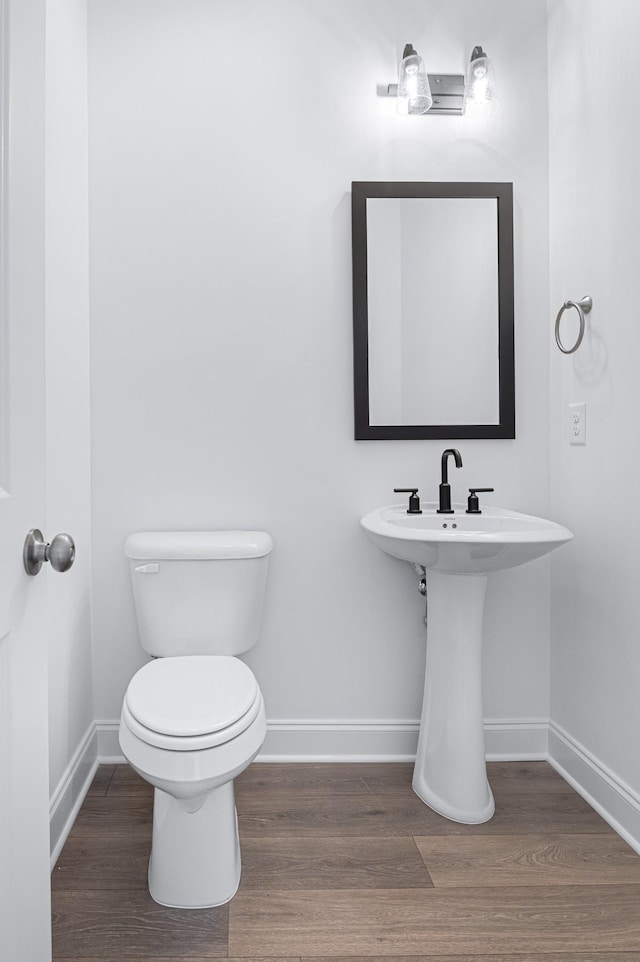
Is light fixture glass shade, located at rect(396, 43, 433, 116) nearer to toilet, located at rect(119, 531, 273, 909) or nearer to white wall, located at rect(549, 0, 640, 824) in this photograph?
white wall, located at rect(549, 0, 640, 824)

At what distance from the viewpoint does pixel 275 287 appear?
2105 millimetres

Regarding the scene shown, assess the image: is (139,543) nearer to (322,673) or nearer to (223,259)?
(322,673)

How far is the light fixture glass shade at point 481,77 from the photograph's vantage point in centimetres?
200

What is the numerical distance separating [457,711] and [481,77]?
1.86m

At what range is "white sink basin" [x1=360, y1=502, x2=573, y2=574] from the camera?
162 cm

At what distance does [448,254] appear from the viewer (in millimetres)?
2104

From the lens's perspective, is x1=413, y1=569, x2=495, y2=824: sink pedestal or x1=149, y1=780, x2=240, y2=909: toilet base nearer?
x1=149, y1=780, x2=240, y2=909: toilet base

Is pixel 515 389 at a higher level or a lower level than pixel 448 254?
lower

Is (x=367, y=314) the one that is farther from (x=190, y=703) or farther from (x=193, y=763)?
(x=193, y=763)

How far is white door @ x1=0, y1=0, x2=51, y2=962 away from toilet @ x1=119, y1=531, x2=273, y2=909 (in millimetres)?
403

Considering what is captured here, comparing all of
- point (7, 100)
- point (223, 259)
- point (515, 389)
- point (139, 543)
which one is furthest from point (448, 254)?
point (7, 100)

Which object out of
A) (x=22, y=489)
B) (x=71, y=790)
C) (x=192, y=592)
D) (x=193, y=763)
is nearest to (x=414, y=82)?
(x=192, y=592)

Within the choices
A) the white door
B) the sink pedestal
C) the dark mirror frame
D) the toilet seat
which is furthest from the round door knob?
the dark mirror frame

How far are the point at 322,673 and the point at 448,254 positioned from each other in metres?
1.39
